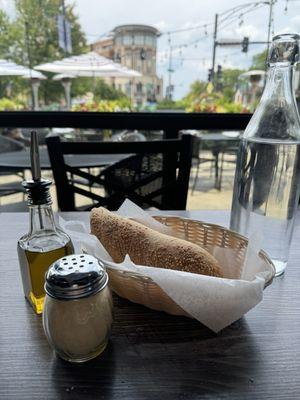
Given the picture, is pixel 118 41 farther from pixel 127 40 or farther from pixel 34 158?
pixel 34 158

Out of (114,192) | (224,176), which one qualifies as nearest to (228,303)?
(114,192)

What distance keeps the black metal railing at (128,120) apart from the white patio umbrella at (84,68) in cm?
116

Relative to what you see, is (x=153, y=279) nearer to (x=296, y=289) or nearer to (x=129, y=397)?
(x=129, y=397)

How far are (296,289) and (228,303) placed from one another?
0.20 metres

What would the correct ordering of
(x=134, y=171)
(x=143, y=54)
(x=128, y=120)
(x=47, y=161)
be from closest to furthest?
(x=134, y=171), (x=128, y=120), (x=47, y=161), (x=143, y=54)

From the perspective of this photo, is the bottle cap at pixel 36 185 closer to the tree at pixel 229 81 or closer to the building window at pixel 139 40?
the building window at pixel 139 40

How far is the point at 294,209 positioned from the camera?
0.57 metres

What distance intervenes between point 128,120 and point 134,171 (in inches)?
19.8

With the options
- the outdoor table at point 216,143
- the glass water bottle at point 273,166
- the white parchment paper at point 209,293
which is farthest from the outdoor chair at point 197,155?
the white parchment paper at point 209,293

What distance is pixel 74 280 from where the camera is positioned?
328 mm

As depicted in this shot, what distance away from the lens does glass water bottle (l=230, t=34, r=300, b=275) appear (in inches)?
21.5

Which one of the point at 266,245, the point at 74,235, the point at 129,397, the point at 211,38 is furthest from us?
the point at 211,38

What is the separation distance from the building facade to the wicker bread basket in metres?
1.90

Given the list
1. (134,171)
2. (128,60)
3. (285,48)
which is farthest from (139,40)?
(285,48)
